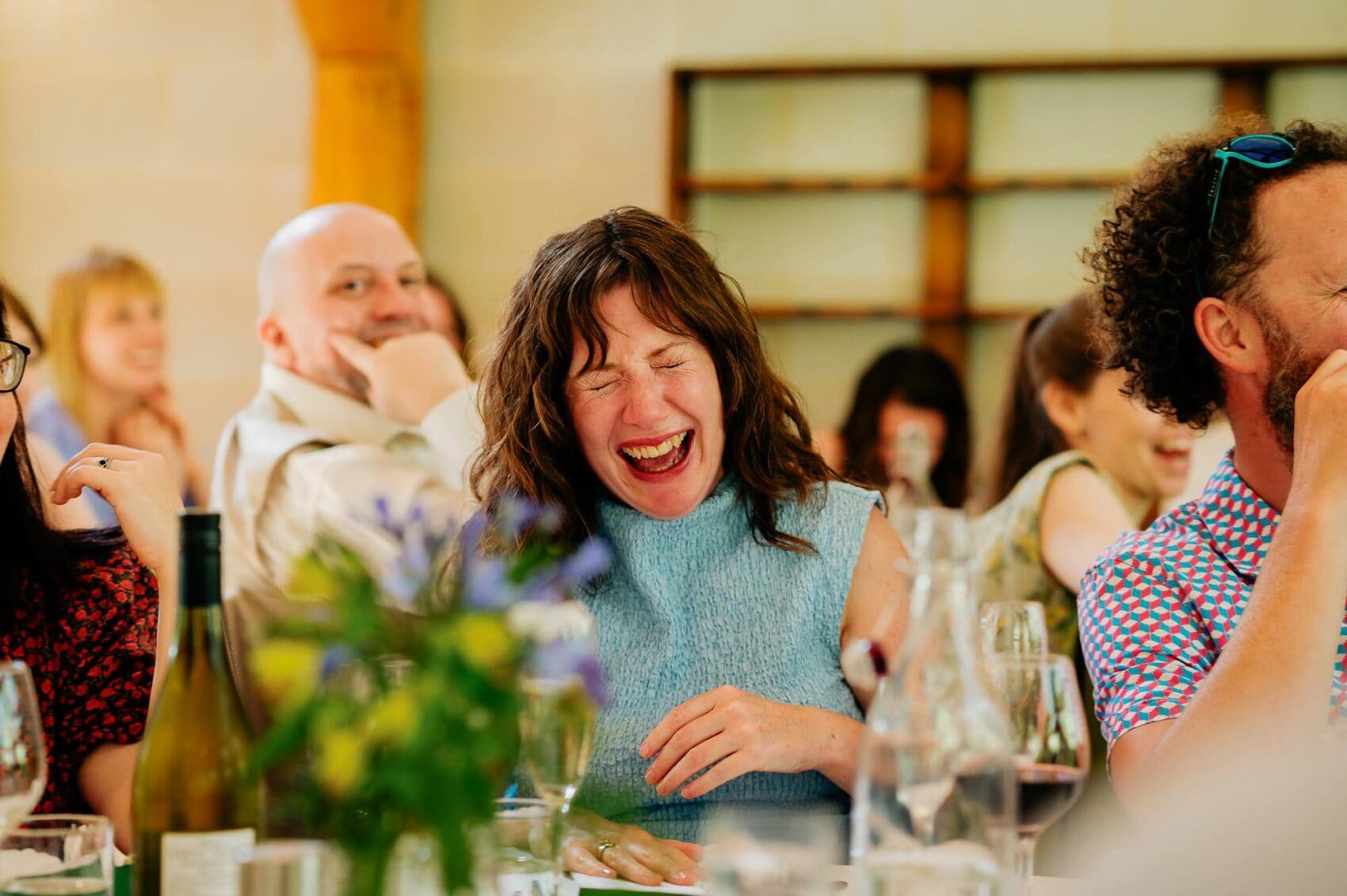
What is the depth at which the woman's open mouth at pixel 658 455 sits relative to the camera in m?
1.76

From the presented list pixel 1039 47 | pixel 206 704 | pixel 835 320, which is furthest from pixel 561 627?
pixel 1039 47

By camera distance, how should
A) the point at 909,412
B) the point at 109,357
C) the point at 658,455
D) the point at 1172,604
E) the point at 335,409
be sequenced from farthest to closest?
the point at 109,357
the point at 909,412
the point at 335,409
the point at 658,455
the point at 1172,604

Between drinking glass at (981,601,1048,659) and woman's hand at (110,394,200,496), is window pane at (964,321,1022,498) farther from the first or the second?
drinking glass at (981,601,1048,659)

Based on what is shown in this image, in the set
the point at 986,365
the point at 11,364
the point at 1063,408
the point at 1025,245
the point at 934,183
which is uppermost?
the point at 934,183

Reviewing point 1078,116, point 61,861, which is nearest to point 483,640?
point 61,861

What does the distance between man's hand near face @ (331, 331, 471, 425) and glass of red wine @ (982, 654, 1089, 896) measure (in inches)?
73.4

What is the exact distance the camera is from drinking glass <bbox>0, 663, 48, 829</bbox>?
966 mm

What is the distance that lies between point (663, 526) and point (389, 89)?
12.0 ft

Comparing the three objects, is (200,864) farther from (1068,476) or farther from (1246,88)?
(1246,88)

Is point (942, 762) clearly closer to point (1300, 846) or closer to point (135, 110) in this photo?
point (1300, 846)

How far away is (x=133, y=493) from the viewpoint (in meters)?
1.47

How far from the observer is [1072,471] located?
2.44 metres

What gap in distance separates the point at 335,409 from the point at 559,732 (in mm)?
2021

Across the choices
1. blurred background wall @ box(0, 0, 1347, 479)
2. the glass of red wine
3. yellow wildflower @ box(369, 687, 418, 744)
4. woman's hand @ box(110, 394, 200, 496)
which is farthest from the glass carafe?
blurred background wall @ box(0, 0, 1347, 479)
